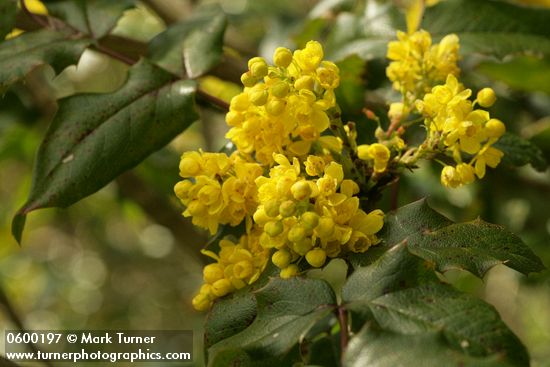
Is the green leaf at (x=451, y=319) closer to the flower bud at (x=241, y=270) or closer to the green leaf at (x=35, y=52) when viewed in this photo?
the flower bud at (x=241, y=270)

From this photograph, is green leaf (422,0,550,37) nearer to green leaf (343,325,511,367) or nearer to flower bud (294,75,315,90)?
flower bud (294,75,315,90)

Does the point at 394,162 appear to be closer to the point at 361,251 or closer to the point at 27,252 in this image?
the point at 361,251

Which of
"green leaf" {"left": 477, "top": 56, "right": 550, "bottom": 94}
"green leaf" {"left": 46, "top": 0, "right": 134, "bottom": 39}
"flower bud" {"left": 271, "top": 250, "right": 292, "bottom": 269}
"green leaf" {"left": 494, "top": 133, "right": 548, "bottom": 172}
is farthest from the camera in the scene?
"green leaf" {"left": 477, "top": 56, "right": 550, "bottom": 94}

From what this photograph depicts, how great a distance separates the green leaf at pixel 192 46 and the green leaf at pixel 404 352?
0.70m

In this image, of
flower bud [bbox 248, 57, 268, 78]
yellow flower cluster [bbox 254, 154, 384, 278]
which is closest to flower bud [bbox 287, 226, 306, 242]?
yellow flower cluster [bbox 254, 154, 384, 278]

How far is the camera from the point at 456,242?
2.93ft

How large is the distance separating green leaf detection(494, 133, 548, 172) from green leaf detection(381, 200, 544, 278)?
1.06 feet

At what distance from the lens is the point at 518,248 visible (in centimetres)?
89

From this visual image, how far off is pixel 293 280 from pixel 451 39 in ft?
1.78

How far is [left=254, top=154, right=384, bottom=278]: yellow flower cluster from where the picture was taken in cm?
85

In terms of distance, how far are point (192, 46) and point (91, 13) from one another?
23cm

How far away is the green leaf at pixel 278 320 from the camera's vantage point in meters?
0.80

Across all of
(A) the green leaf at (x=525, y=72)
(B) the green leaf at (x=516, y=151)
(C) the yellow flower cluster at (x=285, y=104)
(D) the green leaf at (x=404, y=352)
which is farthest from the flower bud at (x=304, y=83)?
(A) the green leaf at (x=525, y=72)

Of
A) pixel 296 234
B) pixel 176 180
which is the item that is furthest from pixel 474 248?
pixel 176 180
